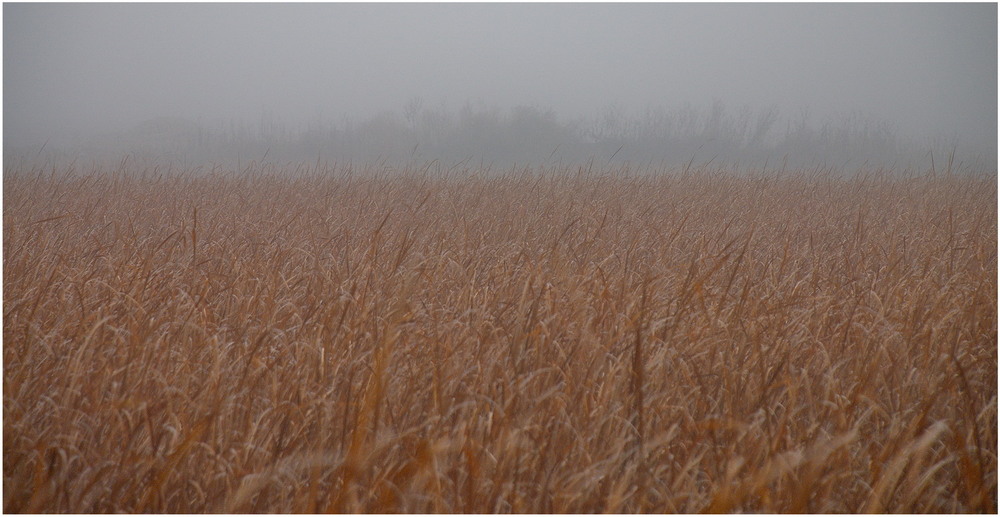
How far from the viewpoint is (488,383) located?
1625 mm

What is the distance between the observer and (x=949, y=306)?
2.30 metres

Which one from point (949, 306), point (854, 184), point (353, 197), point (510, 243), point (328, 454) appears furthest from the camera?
point (854, 184)

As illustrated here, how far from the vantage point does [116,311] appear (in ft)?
7.06

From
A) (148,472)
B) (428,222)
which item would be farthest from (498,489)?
(428,222)

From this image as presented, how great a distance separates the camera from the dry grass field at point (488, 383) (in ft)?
4.28

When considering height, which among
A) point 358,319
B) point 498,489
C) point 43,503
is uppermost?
point 358,319

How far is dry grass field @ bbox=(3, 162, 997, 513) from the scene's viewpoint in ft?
4.28

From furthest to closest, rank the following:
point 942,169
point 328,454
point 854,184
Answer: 1. point 942,169
2. point 854,184
3. point 328,454

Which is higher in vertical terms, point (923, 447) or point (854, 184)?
point (854, 184)

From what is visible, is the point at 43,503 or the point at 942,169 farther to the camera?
the point at 942,169

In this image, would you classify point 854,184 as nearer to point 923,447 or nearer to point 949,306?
point 949,306

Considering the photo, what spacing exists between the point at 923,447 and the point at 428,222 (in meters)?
3.49

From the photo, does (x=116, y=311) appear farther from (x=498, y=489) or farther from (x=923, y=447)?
(x=923, y=447)

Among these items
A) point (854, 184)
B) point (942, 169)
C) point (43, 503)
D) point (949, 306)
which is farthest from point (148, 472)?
point (942, 169)
